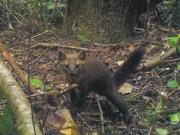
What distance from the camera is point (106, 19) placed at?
8.00 meters

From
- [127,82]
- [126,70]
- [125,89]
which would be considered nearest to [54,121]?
[126,70]

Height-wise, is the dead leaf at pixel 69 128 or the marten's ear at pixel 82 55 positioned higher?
the marten's ear at pixel 82 55

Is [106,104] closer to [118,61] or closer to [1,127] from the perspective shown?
[118,61]

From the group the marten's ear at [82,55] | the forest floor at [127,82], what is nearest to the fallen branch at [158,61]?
the forest floor at [127,82]

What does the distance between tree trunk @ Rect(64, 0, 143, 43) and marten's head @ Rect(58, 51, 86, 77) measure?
2093mm

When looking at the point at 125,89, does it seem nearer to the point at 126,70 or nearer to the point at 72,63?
the point at 126,70

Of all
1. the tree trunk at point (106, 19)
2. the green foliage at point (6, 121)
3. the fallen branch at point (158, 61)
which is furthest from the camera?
the tree trunk at point (106, 19)

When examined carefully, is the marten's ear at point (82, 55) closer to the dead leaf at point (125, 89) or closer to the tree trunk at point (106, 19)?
the dead leaf at point (125, 89)

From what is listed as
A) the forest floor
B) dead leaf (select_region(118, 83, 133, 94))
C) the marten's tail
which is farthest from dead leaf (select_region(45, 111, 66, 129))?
dead leaf (select_region(118, 83, 133, 94))

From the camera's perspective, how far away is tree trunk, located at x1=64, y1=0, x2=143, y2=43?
7973 millimetres

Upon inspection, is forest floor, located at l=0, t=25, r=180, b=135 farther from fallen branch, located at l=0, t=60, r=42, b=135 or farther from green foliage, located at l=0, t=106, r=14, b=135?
green foliage, located at l=0, t=106, r=14, b=135

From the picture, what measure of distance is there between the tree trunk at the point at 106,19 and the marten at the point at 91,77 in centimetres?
210

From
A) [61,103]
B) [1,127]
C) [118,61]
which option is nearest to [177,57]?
[118,61]

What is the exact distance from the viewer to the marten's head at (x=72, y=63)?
571cm
